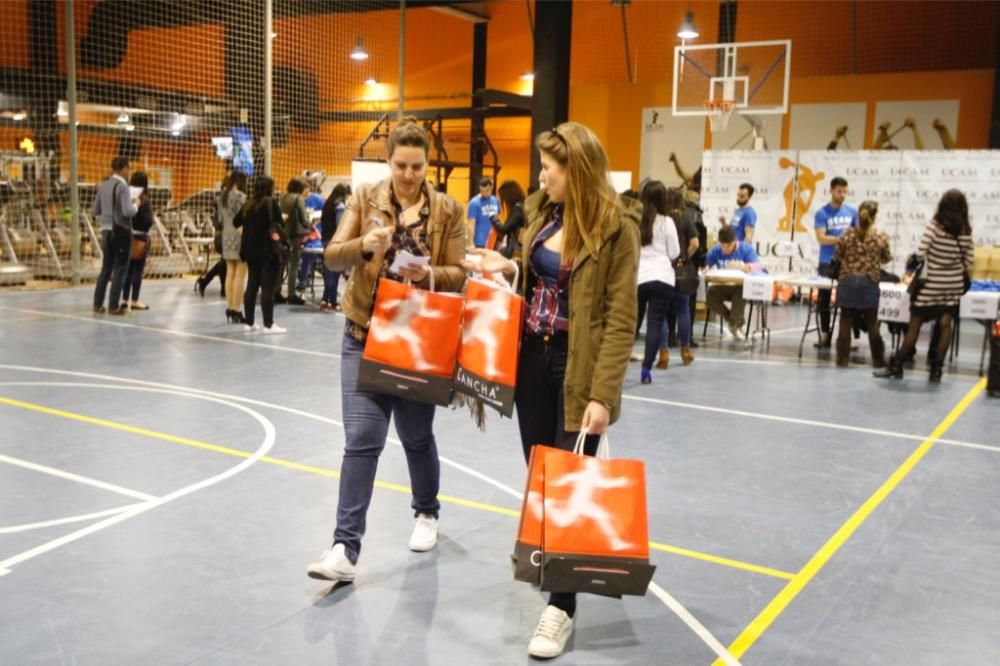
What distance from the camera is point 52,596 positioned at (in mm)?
3211

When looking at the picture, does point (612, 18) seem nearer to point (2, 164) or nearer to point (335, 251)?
point (2, 164)

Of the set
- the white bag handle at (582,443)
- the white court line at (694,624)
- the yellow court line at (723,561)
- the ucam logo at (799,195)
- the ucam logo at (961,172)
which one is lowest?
the white court line at (694,624)

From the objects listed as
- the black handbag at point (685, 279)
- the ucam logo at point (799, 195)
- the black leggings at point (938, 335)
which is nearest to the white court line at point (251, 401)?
the black handbag at point (685, 279)

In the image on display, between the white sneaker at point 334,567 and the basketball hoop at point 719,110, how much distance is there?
37.1 feet

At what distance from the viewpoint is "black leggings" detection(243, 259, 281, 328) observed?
9180 mm

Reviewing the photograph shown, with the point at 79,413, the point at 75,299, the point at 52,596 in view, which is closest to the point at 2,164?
the point at 75,299

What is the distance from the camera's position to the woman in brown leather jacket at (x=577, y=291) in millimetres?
2785

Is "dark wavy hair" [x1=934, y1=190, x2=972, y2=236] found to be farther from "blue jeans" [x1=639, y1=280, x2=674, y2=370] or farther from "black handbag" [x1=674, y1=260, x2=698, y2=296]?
"blue jeans" [x1=639, y1=280, x2=674, y2=370]

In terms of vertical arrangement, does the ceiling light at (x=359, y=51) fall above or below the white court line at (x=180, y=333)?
above

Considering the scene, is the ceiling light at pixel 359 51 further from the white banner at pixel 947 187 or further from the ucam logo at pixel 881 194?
the white banner at pixel 947 187

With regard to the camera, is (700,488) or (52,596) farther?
(700,488)

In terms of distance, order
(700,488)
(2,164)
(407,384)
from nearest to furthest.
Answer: (407,384) < (700,488) < (2,164)

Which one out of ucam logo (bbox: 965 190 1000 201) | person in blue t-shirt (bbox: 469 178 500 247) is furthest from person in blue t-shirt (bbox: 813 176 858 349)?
person in blue t-shirt (bbox: 469 178 500 247)

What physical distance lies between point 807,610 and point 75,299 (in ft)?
34.4
